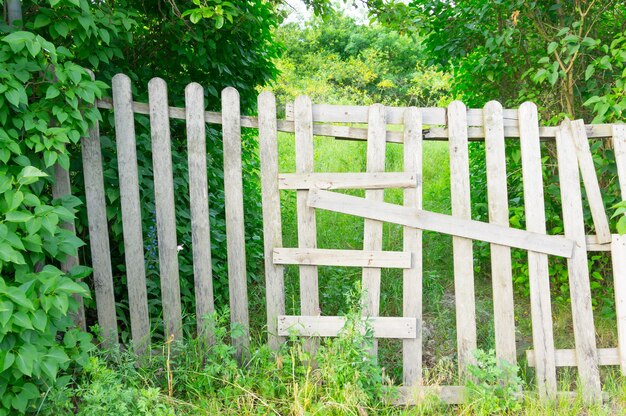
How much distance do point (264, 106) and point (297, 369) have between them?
4.81 ft

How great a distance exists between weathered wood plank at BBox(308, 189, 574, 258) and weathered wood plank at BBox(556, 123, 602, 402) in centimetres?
8

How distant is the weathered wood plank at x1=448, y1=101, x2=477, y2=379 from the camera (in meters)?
3.34

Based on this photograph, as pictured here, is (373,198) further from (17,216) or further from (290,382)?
(17,216)

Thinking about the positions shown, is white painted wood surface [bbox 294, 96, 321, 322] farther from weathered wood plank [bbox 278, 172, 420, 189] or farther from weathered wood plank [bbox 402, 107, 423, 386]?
weathered wood plank [bbox 402, 107, 423, 386]

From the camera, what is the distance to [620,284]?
344cm

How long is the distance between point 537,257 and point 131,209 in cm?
234

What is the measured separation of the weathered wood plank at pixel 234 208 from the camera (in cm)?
340

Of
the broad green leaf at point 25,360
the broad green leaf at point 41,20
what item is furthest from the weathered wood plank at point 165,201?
the broad green leaf at point 25,360

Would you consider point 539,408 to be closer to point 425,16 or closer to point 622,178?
point 622,178

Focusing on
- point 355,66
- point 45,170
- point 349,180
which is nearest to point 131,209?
point 45,170

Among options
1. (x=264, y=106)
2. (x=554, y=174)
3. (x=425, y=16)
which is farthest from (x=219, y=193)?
(x=554, y=174)

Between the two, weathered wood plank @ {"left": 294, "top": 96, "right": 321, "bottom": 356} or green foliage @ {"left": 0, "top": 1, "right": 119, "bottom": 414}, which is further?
weathered wood plank @ {"left": 294, "top": 96, "right": 321, "bottom": 356}

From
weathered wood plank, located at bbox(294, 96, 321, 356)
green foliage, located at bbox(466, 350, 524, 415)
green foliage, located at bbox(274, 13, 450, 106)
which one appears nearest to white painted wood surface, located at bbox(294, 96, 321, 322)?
weathered wood plank, located at bbox(294, 96, 321, 356)

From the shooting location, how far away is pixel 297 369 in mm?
3258
